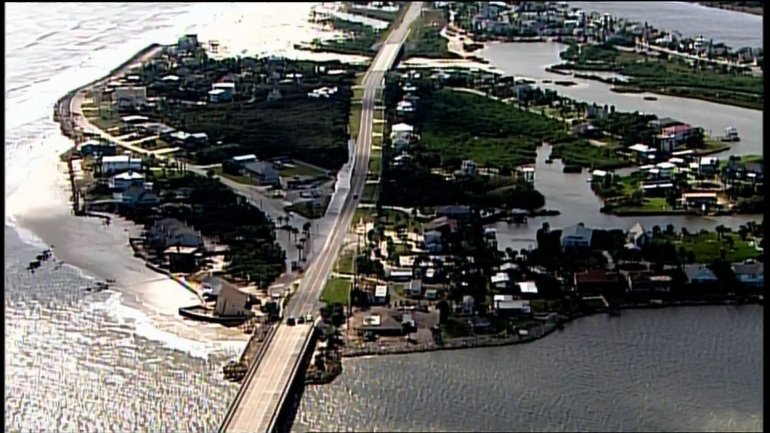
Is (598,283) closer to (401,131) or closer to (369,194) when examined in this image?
(369,194)

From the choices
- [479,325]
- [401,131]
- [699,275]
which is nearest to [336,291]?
[479,325]

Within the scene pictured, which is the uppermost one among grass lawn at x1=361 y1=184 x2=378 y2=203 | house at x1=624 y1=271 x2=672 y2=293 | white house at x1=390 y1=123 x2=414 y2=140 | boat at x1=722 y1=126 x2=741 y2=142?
boat at x1=722 y1=126 x2=741 y2=142

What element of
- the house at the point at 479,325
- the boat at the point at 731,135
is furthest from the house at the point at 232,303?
the boat at the point at 731,135

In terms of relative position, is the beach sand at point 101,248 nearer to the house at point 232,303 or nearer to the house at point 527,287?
the house at point 232,303

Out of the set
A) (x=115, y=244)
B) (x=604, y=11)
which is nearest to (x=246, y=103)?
(x=115, y=244)

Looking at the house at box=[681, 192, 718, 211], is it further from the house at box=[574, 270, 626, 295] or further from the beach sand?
the beach sand

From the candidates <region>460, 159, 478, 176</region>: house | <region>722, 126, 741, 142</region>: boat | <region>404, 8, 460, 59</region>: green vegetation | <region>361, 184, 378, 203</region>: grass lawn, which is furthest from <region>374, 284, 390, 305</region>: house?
<region>404, 8, 460, 59</region>: green vegetation
